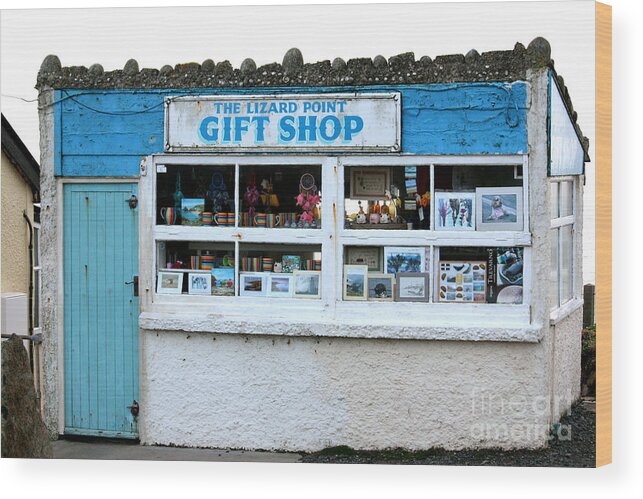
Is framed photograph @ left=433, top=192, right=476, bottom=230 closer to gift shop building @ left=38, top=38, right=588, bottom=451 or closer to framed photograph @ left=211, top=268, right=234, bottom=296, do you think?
gift shop building @ left=38, top=38, right=588, bottom=451

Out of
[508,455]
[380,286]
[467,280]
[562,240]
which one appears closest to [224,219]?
[380,286]

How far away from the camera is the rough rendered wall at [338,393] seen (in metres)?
8.80

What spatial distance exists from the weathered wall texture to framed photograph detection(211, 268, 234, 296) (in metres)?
1.83

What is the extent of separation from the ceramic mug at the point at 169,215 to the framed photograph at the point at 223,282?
57 centimetres

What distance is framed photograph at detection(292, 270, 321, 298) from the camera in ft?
30.1

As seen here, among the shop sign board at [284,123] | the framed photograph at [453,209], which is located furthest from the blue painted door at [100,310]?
the framed photograph at [453,209]

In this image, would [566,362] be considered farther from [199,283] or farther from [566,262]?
[199,283]

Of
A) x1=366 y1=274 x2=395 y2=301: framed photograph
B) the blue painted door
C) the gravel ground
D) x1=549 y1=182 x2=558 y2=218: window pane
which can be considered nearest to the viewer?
the gravel ground

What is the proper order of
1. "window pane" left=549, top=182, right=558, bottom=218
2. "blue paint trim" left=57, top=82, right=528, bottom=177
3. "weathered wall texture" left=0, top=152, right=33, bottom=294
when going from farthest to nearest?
"weathered wall texture" left=0, top=152, right=33, bottom=294 < "window pane" left=549, top=182, right=558, bottom=218 < "blue paint trim" left=57, top=82, right=528, bottom=177

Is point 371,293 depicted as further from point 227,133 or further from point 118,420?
point 118,420

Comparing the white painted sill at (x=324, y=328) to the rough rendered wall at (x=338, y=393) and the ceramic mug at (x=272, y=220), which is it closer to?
the rough rendered wall at (x=338, y=393)

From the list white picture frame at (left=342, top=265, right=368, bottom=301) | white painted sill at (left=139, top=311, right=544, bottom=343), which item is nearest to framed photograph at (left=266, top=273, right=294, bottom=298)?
white painted sill at (left=139, top=311, right=544, bottom=343)

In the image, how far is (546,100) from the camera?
8.69m

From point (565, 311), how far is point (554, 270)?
15.9 inches
